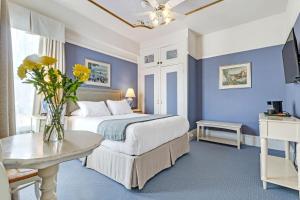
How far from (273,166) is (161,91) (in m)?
3.19

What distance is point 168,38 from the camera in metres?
4.65

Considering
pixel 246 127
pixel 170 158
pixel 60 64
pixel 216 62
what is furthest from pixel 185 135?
pixel 60 64

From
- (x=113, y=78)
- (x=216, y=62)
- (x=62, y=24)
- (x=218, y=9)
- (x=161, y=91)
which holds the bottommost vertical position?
(x=161, y=91)

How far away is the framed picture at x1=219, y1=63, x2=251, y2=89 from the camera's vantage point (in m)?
3.96

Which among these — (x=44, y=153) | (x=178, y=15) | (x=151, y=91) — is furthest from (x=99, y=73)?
(x=44, y=153)

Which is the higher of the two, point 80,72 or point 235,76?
point 235,76

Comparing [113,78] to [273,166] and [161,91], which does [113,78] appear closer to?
[161,91]

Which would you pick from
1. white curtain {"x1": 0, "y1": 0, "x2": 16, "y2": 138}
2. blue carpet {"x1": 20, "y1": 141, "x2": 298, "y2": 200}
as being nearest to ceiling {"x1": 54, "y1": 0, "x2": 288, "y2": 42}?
white curtain {"x1": 0, "y1": 0, "x2": 16, "y2": 138}

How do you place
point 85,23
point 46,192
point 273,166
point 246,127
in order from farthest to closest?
point 246,127 → point 85,23 → point 273,166 → point 46,192

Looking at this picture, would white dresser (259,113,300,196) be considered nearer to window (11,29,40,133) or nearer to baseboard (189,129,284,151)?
baseboard (189,129,284,151)

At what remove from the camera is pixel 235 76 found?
4129 millimetres

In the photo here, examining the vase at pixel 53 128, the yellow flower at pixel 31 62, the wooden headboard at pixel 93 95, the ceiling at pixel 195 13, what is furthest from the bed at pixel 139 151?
the ceiling at pixel 195 13

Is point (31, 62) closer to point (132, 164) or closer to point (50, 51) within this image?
point (132, 164)

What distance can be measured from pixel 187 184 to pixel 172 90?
112 inches
